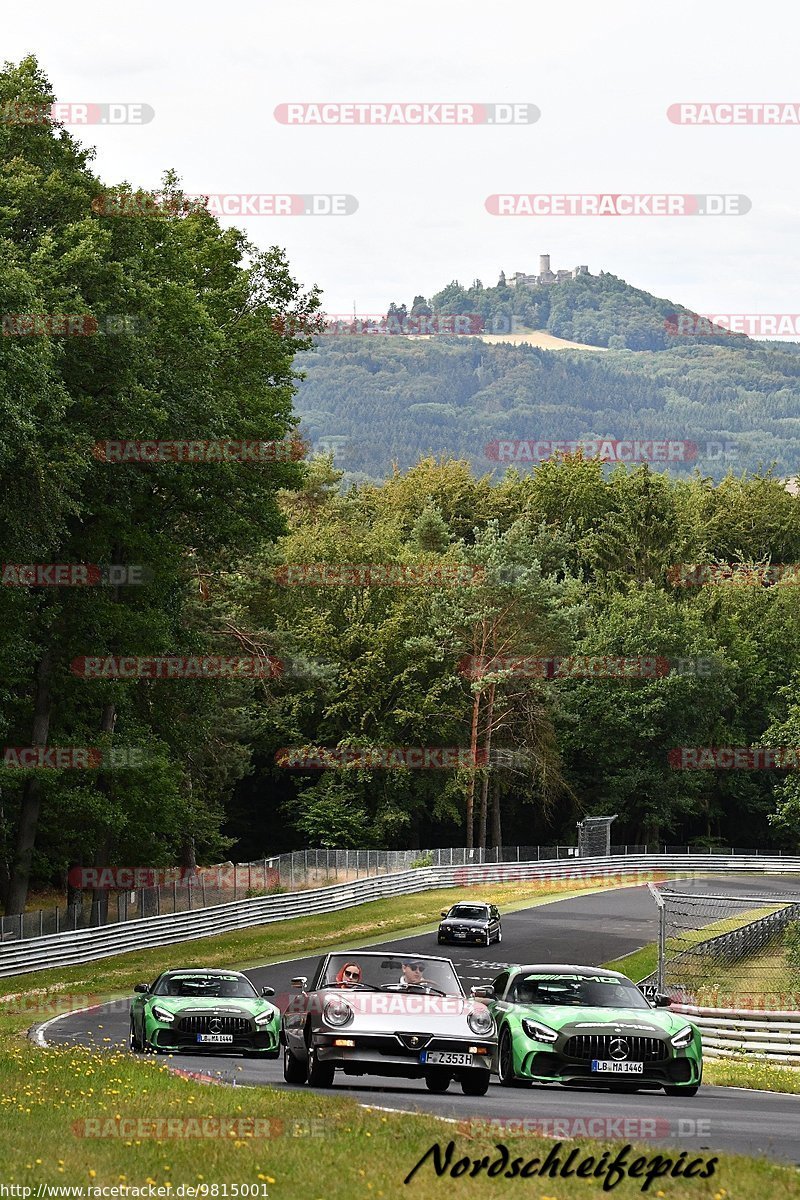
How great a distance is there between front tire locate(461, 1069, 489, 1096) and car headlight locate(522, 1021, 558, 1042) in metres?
0.83

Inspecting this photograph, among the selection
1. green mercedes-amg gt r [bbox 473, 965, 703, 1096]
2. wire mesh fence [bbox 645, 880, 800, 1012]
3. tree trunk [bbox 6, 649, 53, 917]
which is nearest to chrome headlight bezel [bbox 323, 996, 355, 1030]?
green mercedes-amg gt r [bbox 473, 965, 703, 1096]

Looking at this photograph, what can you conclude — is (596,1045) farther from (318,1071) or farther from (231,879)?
(231,879)

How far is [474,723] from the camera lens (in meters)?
85.8

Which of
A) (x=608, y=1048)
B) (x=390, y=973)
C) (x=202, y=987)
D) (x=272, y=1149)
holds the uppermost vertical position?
(x=272, y=1149)

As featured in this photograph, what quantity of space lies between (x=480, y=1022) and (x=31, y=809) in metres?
30.5

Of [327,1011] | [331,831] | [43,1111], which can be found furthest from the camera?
[331,831]

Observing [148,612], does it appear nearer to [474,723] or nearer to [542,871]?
[542,871]

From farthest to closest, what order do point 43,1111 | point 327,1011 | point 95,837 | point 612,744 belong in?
point 612,744 → point 95,837 → point 327,1011 → point 43,1111

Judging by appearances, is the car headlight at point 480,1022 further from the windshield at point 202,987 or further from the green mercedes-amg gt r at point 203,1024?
the windshield at point 202,987

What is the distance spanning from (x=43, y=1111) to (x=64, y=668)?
31.8 metres

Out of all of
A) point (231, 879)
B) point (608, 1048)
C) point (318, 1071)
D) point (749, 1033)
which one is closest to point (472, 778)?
point (231, 879)

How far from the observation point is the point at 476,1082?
15961 mm

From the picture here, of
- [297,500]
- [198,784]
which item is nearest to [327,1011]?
[198,784]

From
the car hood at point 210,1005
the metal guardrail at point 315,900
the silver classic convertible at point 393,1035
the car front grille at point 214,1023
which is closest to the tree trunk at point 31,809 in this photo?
the metal guardrail at point 315,900
